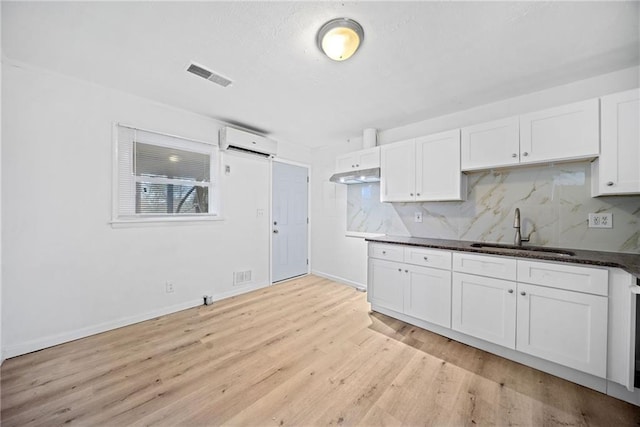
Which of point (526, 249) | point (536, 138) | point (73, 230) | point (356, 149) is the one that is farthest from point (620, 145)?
point (73, 230)

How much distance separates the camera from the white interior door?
4.07 meters

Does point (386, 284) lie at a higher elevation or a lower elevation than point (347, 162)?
lower

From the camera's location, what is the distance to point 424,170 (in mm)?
2758

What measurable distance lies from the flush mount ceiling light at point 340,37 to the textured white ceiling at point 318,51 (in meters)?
0.05

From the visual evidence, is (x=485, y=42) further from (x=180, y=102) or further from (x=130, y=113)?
(x=130, y=113)

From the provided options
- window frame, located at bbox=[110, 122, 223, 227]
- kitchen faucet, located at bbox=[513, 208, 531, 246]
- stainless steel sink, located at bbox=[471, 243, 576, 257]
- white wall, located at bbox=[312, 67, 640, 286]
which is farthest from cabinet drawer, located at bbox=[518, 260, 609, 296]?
window frame, located at bbox=[110, 122, 223, 227]

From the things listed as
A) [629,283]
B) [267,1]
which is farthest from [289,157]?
[629,283]

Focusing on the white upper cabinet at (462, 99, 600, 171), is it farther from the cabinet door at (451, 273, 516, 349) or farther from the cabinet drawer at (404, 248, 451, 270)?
the cabinet door at (451, 273, 516, 349)

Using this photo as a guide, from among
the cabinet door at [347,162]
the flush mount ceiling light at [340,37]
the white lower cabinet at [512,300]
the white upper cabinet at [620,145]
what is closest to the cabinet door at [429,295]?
the white lower cabinet at [512,300]

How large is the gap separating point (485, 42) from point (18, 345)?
14.6ft

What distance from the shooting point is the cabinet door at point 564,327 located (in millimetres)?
1631

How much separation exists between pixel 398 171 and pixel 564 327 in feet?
6.64

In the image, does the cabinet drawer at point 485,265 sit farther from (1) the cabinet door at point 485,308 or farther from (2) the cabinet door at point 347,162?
(2) the cabinet door at point 347,162

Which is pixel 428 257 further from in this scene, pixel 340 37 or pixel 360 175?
pixel 340 37
